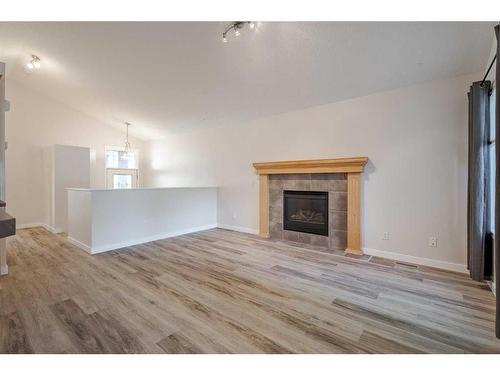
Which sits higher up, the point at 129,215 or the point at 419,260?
the point at 129,215

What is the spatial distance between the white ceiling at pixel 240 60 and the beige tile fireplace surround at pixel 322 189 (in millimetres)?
1067

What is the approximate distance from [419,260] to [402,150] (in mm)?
1502

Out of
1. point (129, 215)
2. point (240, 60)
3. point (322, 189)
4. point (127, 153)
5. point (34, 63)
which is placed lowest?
point (129, 215)

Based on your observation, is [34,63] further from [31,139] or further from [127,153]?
[127,153]

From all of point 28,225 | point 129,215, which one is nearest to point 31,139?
point 28,225

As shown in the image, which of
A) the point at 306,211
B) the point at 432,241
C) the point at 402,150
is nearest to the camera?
the point at 432,241

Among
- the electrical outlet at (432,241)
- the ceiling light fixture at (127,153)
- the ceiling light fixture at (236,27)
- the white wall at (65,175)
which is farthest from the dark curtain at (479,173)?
the ceiling light fixture at (127,153)

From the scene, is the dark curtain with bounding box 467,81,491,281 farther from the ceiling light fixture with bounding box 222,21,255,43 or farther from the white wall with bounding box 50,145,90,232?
the white wall with bounding box 50,145,90,232

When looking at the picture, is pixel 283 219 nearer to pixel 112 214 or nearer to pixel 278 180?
pixel 278 180

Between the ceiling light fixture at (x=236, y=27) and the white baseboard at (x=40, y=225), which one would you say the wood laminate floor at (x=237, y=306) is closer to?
the white baseboard at (x=40, y=225)

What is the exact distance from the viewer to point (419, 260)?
3.07 meters

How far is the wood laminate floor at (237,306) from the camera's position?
1578 millimetres

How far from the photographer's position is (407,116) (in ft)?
10.3
